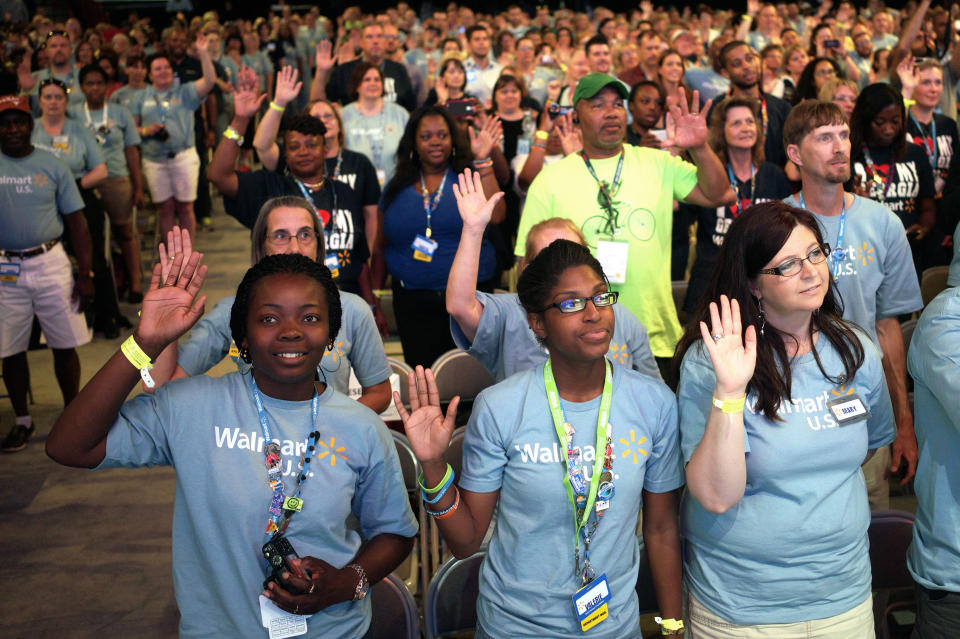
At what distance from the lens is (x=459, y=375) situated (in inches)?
144

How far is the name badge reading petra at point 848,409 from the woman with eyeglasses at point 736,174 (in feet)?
6.64

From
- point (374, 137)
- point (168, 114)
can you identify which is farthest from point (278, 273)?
point (168, 114)

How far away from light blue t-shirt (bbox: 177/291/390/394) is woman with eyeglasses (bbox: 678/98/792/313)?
1669 mm

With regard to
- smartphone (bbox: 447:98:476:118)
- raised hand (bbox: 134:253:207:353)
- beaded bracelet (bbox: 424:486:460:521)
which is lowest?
beaded bracelet (bbox: 424:486:460:521)

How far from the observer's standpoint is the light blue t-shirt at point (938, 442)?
6.66ft

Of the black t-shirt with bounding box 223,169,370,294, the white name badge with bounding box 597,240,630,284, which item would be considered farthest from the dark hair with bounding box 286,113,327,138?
the white name badge with bounding box 597,240,630,284

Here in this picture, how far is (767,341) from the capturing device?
83.9 inches

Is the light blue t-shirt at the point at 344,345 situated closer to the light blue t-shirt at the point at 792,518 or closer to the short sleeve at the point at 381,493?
the short sleeve at the point at 381,493

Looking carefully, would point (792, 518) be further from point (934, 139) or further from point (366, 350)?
point (934, 139)

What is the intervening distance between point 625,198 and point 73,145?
168 inches

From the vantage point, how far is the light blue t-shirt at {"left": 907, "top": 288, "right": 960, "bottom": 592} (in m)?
2.03

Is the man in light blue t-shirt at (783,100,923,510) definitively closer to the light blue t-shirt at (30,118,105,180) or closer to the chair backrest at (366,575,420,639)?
the chair backrest at (366,575,420,639)

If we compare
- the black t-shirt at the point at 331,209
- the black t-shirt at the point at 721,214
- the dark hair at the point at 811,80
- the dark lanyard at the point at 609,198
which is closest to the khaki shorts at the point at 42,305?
the black t-shirt at the point at 331,209

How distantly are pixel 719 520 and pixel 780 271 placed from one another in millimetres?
578
